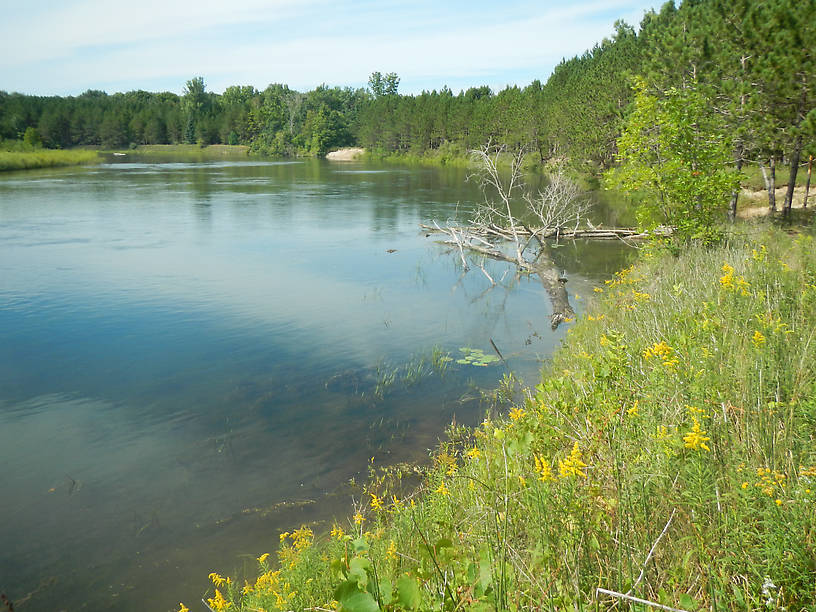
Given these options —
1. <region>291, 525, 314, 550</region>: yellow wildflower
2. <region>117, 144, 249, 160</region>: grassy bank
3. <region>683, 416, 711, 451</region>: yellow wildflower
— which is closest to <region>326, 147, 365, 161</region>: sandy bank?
<region>117, 144, 249, 160</region>: grassy bank

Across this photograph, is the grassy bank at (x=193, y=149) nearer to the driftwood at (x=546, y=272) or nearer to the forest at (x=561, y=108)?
the forest at (x=561, y=108)

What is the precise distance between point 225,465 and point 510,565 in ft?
20.3

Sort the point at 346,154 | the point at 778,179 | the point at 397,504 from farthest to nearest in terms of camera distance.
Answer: the point at 346,154 → the point at 778,179 → the point at 397,504

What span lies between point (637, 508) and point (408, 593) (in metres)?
1.52

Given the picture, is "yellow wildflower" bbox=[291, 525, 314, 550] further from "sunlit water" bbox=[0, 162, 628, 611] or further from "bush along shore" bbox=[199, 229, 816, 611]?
"sunlit water" bbox=[0, 162, 628, 611]

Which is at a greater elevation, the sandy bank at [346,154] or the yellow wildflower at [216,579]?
the sandy bank at [346,154]

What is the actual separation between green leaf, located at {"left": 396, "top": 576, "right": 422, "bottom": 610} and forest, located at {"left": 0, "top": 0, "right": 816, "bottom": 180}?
Result: 48.9 feet

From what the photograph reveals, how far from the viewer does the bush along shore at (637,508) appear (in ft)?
9.30

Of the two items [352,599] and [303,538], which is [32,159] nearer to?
[303,538]

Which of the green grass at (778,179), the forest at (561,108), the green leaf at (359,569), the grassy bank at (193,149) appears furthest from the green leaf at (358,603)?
the grassy bank at (193,149)

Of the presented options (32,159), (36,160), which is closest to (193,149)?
(36,160)

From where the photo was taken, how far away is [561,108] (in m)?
58.6

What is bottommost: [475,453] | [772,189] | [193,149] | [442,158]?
[475,453]

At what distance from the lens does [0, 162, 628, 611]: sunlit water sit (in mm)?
6918
